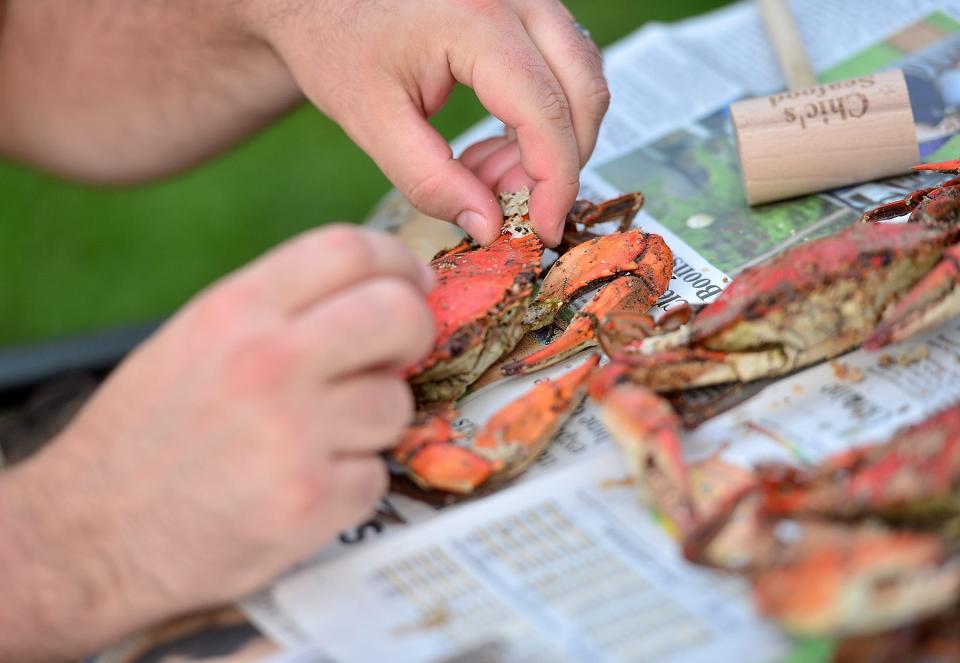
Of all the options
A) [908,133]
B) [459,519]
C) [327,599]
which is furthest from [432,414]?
[908,133]

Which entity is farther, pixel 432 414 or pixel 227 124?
pixel 227 124

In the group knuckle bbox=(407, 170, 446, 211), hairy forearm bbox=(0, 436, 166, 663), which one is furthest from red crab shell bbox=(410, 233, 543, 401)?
hairy forearm bbox=(0, 436, 166, 663)

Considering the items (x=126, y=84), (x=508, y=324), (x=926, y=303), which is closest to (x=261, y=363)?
(x=508, y=324)

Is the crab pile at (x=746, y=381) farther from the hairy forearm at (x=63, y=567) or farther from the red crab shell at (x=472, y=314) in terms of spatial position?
the hairy forearm at (x=63, y=567)

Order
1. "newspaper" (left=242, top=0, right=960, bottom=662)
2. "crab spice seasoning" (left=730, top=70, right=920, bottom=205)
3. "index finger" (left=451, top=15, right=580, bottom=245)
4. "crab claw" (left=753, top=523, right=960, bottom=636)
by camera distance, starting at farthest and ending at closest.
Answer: "crab spice seasoning" (left=730, top=70, right=920, bottom=205)
"index finger" (left=451, top=15, right=580, bottom=245)
"newspaper" (left=242, top=0, right=960, bottom=662)
"crab claw" (left=753, top=523, right=960, bottom=636)

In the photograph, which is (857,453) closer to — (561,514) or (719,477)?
(719,477)

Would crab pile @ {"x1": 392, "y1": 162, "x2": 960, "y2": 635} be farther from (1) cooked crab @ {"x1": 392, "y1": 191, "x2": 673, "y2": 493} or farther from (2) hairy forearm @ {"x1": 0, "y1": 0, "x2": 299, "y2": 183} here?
(2) hairy forearm @ {"x1": 0, "y1": 0, "x2": 299, "y2": 183}

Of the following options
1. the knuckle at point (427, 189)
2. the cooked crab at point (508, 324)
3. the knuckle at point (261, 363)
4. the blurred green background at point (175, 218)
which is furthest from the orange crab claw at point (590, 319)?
the blurred green background at point (175, 218)
